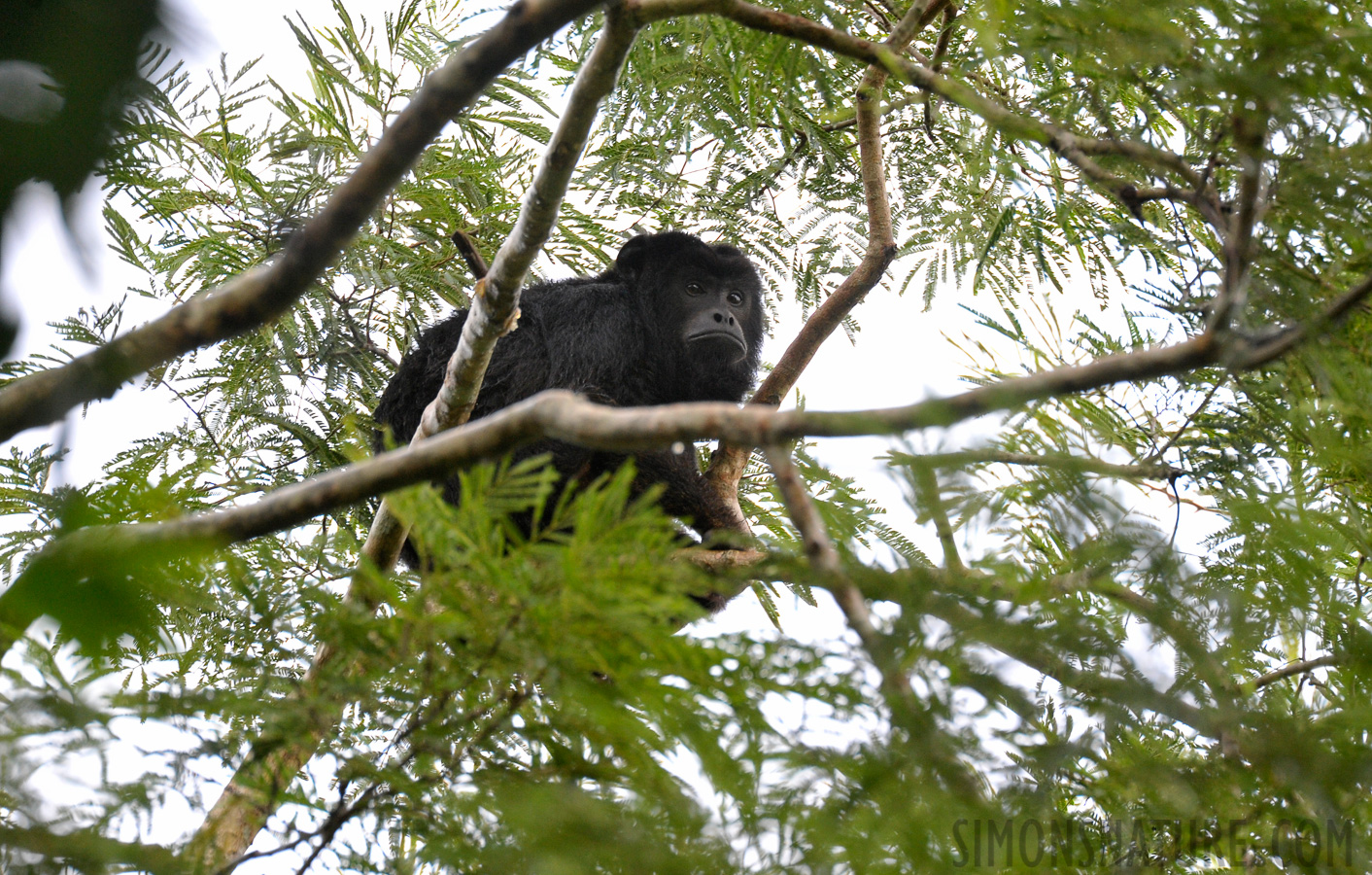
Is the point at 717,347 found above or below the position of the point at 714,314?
below

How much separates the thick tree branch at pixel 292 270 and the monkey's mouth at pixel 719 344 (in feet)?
10.5

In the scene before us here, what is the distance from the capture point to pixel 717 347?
507 cm

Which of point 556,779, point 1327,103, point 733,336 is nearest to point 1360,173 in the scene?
point 1327,103

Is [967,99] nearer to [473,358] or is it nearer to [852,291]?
[473,358]

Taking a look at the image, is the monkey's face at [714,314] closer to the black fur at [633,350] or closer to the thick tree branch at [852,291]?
the black fur at [633,350]

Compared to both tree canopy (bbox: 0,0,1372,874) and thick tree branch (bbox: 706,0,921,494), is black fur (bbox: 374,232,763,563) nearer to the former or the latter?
thick tree branch (bbox: 706,0,921,494)

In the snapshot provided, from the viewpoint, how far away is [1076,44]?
79.0 inches

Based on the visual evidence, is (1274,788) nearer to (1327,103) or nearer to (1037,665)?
(1037,665)

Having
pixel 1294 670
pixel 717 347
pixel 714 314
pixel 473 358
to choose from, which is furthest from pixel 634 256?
pixel 1294 670

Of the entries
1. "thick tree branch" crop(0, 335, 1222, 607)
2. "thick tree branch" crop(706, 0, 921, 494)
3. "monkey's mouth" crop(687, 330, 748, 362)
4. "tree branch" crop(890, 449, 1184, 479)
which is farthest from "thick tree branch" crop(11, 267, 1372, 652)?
"monkey's mouth" crop(687, 330, 748, 362)

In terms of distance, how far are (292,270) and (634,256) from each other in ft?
12.2

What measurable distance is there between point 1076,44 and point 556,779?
5.67 feet

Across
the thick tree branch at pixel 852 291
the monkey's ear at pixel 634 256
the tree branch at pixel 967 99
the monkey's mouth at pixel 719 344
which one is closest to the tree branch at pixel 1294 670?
→ the tree branch at pixel 967 99

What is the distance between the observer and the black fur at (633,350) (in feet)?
14.4
